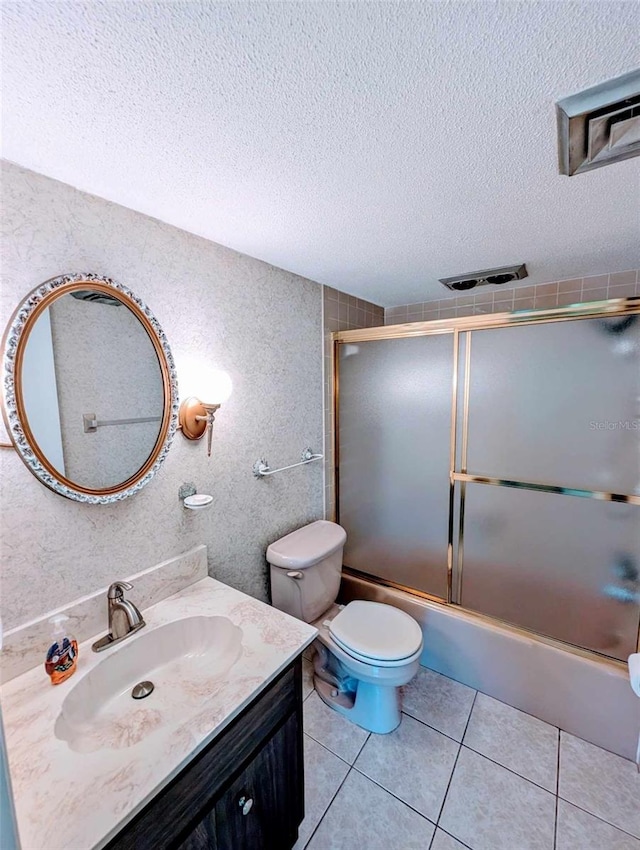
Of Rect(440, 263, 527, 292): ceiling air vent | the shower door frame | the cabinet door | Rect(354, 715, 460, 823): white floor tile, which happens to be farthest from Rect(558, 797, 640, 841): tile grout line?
Rect(440, 263, 527, 292): ceiling air vent

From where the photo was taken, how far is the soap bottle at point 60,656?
3.00 ft

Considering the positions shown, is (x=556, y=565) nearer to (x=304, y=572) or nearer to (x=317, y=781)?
(x=304, y=572)

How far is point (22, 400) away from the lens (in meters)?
0.92

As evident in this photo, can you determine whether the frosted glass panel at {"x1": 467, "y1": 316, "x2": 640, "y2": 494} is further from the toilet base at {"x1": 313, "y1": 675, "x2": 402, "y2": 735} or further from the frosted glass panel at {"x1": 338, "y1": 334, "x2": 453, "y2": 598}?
the toilet base at {"x1": 313, "y1": 675, "x2": 402, "y2": 735}

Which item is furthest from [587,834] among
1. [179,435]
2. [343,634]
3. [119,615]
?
[179,435]

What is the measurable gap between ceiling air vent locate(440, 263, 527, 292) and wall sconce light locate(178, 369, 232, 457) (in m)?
1.36

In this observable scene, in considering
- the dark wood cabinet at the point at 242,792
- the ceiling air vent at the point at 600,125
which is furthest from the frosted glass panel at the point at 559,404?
the dark wood cabinet at the point at 242,792

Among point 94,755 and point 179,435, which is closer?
point 94,755

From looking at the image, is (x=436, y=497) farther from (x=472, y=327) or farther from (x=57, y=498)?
(x=57, y=498)

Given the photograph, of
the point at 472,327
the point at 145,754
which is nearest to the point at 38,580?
the point at 145,754

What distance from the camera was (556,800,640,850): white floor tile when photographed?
3.82 feet

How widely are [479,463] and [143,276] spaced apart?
1.67m

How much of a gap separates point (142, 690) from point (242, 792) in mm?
385

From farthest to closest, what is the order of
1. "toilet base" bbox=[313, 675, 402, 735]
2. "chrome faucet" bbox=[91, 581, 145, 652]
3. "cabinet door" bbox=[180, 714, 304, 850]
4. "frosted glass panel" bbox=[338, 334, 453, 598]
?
"frosted glass panel" bbox=[338, 334, 453, 598] → "toilet base" bbox=[313, 675, 402, 735] → "chrome faucet" bbox=[91, 581, 145, 652] → "cabinet door" bbox=[180, 714, 304, 850]
